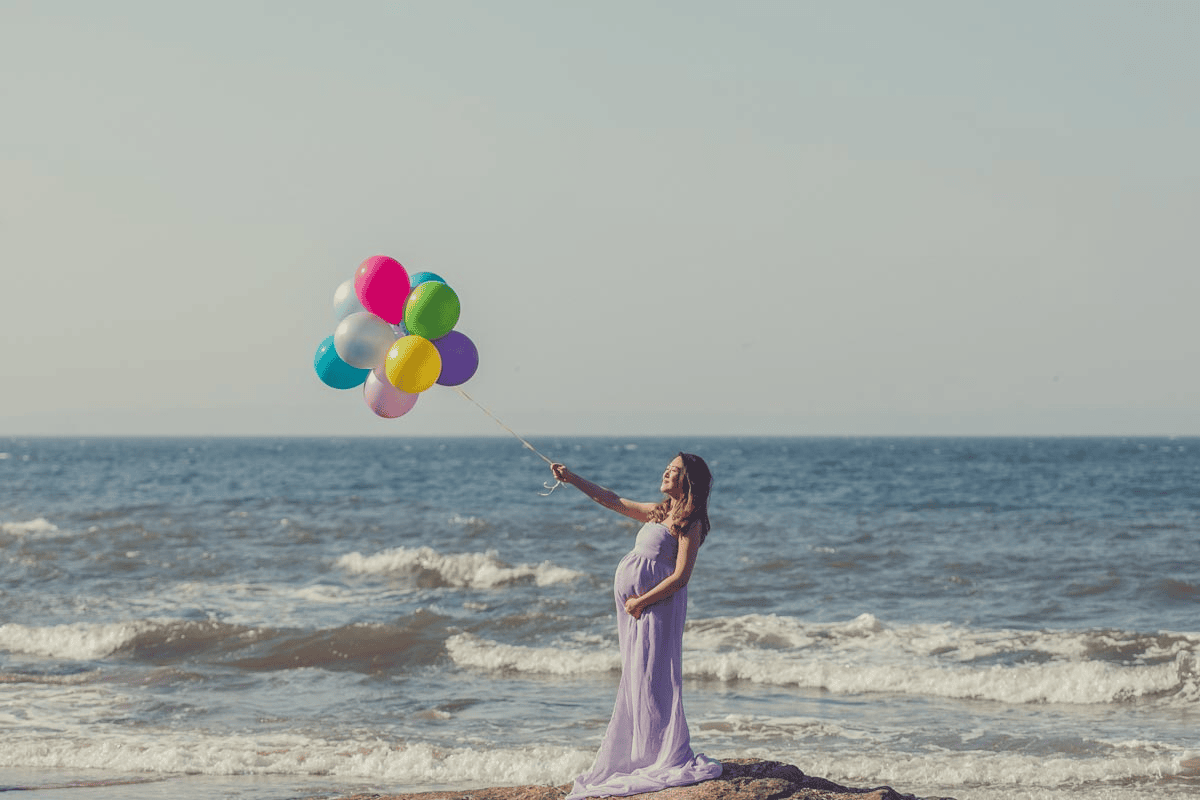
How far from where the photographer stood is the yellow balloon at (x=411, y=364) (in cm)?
705

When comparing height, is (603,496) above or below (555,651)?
above

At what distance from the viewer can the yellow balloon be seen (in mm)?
7047

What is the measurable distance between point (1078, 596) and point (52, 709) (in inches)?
549

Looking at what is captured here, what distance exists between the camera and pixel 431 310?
23.2 ft

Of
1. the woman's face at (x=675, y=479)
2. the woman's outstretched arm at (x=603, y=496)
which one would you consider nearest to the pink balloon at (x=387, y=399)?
the woman's outstretched arm at (x=603, y=496)

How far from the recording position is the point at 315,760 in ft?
31.4

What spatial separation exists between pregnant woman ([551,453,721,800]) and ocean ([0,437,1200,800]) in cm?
294

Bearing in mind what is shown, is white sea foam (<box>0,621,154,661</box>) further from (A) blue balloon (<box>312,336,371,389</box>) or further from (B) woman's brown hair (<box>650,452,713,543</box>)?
(B) woman's brown hair (<box>650,452,713,543</box>)

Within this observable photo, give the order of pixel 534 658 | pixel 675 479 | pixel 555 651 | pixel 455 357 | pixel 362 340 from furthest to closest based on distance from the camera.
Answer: pixel 555 651, pixel 534 658, pixel 455 357, pixel 362 340, pixel 675 479

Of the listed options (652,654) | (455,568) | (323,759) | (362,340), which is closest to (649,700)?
(652,654)

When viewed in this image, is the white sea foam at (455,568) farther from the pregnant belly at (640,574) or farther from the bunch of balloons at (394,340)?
the pregnant belly at (640,574)

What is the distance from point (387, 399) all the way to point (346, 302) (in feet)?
2.31

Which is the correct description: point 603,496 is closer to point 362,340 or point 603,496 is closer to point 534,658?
point 362,340

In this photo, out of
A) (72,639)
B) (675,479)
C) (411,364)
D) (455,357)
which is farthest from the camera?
(72,639)
